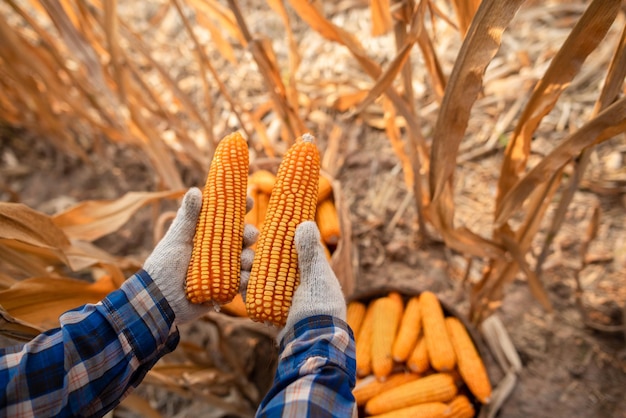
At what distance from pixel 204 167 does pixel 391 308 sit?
1409 millimetres

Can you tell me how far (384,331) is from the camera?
72.2 inches

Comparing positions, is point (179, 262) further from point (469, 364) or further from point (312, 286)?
point (469, 364)

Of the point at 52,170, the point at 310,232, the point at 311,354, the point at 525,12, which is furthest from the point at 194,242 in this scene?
the point at 525,12

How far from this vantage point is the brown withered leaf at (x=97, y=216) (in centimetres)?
175

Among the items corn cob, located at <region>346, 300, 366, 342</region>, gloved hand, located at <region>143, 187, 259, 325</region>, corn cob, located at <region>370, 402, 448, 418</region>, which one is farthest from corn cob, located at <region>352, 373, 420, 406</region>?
gloved hand, located at <region>143, 187, 259, 325</region>

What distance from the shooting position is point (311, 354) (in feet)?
3.44

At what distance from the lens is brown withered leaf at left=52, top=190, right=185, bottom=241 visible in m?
1.75

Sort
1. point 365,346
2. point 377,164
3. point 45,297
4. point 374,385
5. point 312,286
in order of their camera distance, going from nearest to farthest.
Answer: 1. point 312,286
2. point 45,297
3. point 374,385
4. point 365,346
5. point 377,164

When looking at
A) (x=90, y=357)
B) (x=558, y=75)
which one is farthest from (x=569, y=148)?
(x=90, y=357)

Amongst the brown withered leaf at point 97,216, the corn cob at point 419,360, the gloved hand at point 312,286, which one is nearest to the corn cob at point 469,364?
the corn cob at point 419,360

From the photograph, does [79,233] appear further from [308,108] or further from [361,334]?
[308,108]

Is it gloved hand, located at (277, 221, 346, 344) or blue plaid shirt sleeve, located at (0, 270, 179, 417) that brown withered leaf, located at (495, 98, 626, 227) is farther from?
blue plaid shirt sleeve, located at (0, 270, 179, 417)

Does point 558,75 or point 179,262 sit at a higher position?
point 558,75

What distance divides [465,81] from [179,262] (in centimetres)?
102
